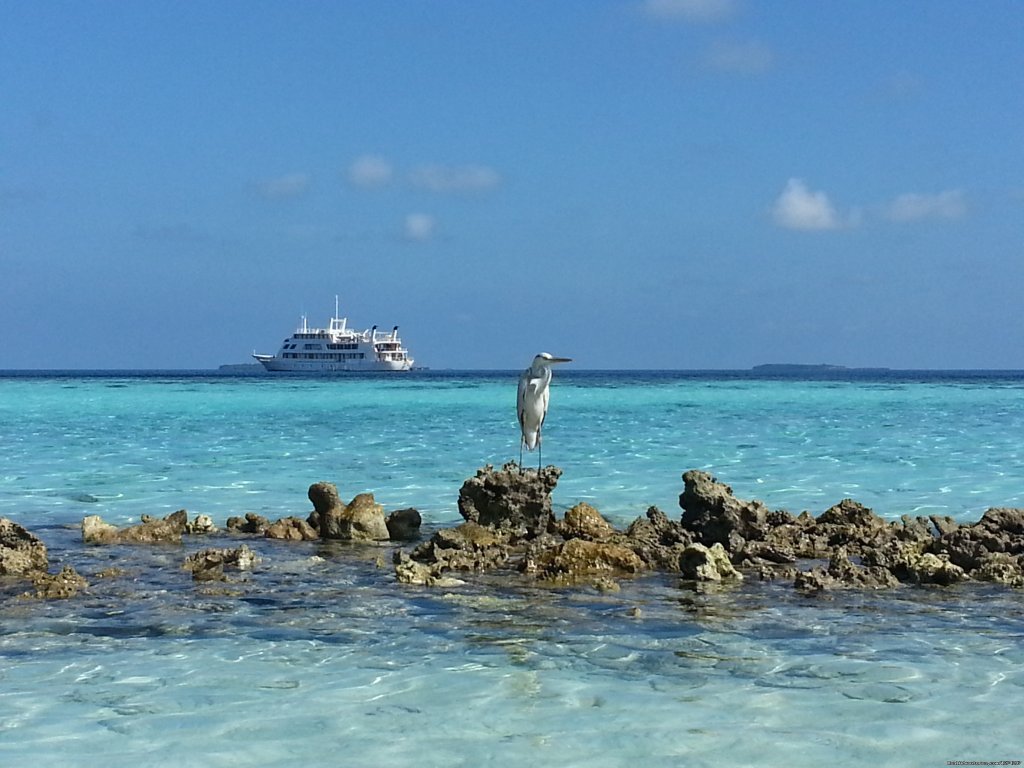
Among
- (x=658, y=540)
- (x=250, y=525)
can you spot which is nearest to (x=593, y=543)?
(x=658, y=540)

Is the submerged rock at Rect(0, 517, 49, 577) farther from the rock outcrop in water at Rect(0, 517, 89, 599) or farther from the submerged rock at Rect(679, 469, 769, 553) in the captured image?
the submerged rock at Rect(679, 469, 769, 553)

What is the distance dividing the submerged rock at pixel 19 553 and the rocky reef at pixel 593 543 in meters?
0.01

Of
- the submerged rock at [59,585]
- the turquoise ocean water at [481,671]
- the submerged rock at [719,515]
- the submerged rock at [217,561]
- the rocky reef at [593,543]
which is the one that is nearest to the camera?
the turquoise ocean water at [481,671]

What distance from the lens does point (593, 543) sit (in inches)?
319

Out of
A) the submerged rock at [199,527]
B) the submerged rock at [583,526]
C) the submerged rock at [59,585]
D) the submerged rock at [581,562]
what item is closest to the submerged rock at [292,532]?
the submerged rock at [199,527]

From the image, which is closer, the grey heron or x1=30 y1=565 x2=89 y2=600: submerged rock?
x1=30 y1=565 x2=89 y2=600: submerged rock

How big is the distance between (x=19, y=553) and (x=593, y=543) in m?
4.26

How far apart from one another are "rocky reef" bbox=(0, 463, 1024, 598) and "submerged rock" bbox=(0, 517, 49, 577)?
1 centimetres

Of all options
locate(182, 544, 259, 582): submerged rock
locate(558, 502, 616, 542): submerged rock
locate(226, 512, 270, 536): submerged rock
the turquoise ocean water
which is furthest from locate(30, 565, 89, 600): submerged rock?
locate(558, 502, 616, 542): submerged rock

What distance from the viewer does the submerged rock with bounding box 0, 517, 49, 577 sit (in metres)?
7.84

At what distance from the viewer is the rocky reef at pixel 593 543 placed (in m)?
7.71

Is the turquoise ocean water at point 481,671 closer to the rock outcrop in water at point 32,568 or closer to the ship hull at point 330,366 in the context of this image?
the rock outcrop in water at point 32,568

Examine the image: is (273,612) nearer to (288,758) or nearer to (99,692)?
(99,692)

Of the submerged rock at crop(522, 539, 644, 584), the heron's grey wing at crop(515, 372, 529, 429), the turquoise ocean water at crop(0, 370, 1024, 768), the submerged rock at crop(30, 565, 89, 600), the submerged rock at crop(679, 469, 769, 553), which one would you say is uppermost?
the heron's grey wing at crop(515, 372, 529, 429)
